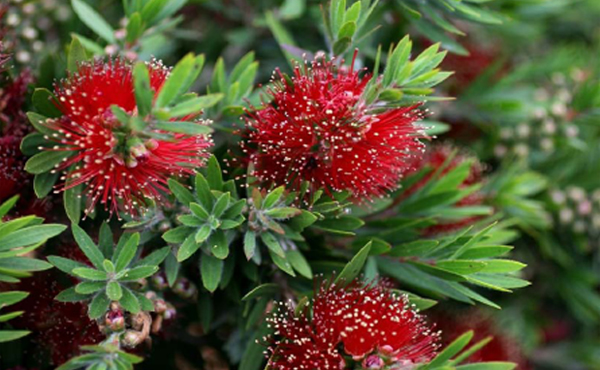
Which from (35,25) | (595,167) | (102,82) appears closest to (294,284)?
(102,82)

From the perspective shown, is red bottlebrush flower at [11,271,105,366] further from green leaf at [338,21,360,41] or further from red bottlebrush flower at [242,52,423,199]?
green leaf at [338,21,360,41]

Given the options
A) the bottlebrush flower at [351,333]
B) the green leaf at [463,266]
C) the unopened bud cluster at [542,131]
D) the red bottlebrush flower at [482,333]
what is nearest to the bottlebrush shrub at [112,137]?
the bottlebrush flower at [351,333]

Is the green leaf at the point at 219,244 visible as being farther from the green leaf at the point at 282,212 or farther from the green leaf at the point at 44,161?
the green leaf at the point at 44,161

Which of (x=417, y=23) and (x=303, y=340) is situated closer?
(x=303, y=340)

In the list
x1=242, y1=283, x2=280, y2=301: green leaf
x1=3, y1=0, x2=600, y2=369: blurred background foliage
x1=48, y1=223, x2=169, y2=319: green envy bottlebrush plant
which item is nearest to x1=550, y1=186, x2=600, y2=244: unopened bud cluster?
x1=3, y1=0, x2=600, y2=369: blurred background foliage

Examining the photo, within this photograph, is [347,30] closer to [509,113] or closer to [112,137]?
[112,137]

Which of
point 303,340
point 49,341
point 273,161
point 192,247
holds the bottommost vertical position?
point 49,341

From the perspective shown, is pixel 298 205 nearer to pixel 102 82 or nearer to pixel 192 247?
pixel 192 247

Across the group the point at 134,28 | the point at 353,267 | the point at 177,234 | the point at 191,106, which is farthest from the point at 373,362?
the point at 134,28
